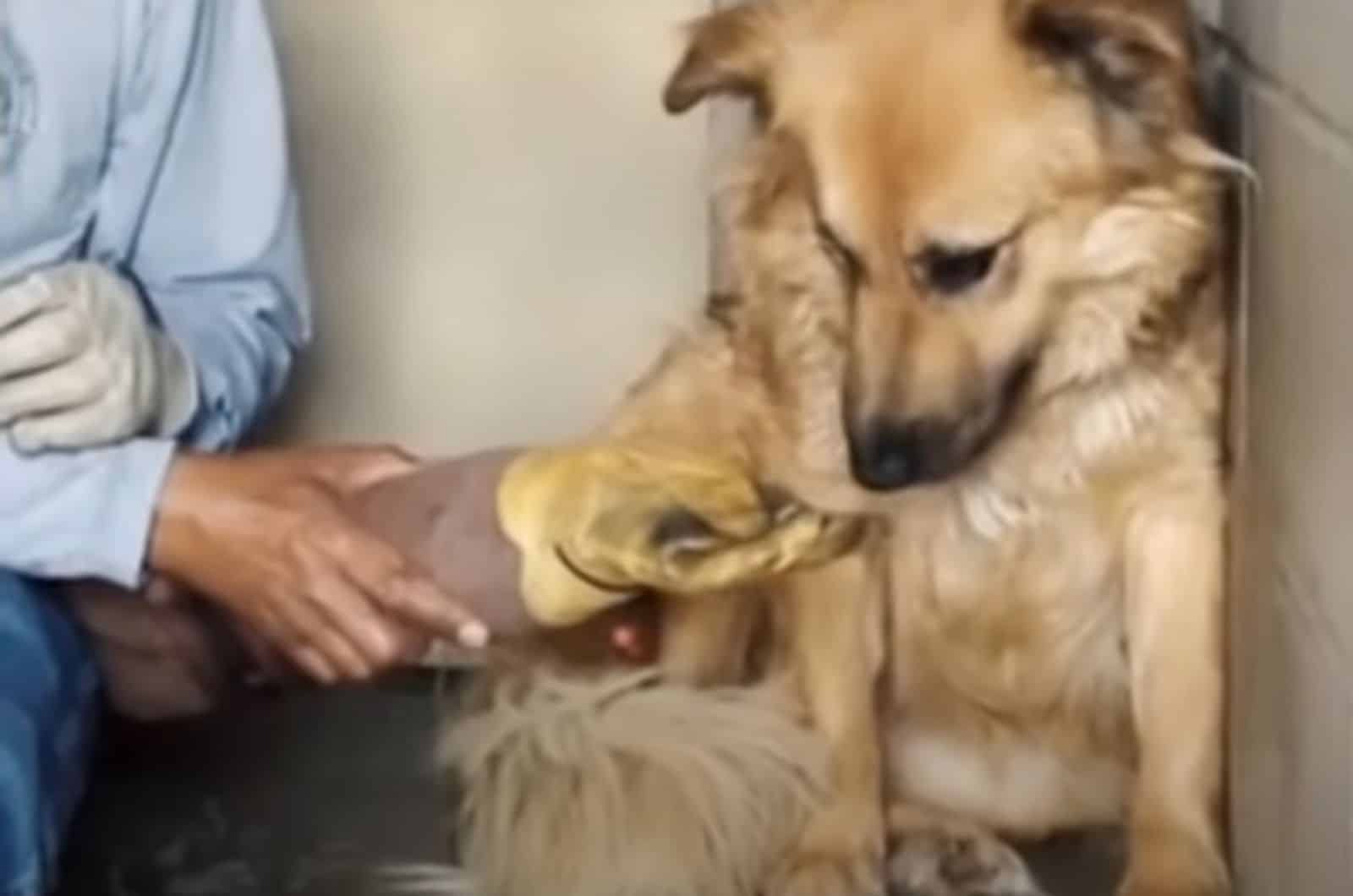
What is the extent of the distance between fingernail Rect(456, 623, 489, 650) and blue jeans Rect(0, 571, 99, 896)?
228 millimetres

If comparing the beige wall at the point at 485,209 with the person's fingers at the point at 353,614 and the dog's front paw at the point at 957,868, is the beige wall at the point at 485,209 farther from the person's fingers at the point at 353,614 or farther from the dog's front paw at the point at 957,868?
the person's fingers at the point at 353,614

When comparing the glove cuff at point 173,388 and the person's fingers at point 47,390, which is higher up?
the person's fingers at point 47,390

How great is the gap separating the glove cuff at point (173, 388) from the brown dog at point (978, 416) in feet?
1.12

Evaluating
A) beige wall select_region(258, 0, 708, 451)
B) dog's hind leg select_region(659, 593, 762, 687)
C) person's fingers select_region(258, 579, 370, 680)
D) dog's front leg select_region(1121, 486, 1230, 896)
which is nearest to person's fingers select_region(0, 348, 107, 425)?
person's fingers select_region(258, 579, 370, 680)

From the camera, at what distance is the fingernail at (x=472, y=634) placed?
5.18 feet

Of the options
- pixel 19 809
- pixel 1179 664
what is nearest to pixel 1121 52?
pixel 1179 664

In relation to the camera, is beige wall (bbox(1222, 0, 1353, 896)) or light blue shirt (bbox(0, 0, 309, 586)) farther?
light blue shirt (bbox(0, 0, 309, 586))

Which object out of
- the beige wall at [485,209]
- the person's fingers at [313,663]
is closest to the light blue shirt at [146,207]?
the person's fingers at [313,663]

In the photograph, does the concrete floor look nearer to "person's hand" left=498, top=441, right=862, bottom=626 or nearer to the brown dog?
the brown dog

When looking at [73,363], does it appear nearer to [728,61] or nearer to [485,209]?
[728,61]

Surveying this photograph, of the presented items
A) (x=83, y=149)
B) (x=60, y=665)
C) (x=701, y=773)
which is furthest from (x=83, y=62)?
(x=701, y=773)

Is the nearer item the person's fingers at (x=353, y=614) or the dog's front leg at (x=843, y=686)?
the person's fingers at (x=353, y=614)

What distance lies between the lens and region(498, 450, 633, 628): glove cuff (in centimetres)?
159

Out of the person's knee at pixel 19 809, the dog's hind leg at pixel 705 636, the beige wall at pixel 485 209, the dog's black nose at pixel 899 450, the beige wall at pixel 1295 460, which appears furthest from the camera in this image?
the beige wall at pixel 485 209
